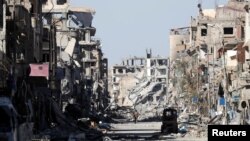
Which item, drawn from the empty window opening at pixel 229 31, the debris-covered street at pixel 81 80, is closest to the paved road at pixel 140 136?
the debris-covered street at pixel 81 80

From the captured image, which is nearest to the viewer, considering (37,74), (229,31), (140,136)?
(37,74)

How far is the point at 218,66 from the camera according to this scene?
103250mm

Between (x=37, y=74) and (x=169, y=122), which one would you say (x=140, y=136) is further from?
(x=37, y=74)

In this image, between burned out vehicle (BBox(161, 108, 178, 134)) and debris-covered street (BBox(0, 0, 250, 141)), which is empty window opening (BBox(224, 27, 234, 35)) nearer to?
debris-covered street (BBox(0, 0, 250, 141))

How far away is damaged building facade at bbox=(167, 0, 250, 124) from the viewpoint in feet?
248

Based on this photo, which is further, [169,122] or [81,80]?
[81,80]

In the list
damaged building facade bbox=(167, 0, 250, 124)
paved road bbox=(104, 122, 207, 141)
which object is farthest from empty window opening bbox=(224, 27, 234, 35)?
paved road bbox=(104, 122, 207, 141)

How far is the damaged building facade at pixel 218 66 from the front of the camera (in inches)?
2975

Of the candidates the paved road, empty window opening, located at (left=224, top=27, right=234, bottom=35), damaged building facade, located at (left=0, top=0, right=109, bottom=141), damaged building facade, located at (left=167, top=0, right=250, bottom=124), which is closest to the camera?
damaged building facade, located at (left=0, top=0, right=109, bottom=141)

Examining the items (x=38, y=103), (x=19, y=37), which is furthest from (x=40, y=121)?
(x=19, y=37)

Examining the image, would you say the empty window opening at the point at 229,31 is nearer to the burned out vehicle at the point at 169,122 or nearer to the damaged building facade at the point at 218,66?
the damaged building facade at the point at 218,66

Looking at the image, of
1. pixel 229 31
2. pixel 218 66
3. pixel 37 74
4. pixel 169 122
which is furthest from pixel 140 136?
pixel 229 31

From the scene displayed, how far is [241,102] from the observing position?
7344 centimetres

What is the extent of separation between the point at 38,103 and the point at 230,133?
166ft
